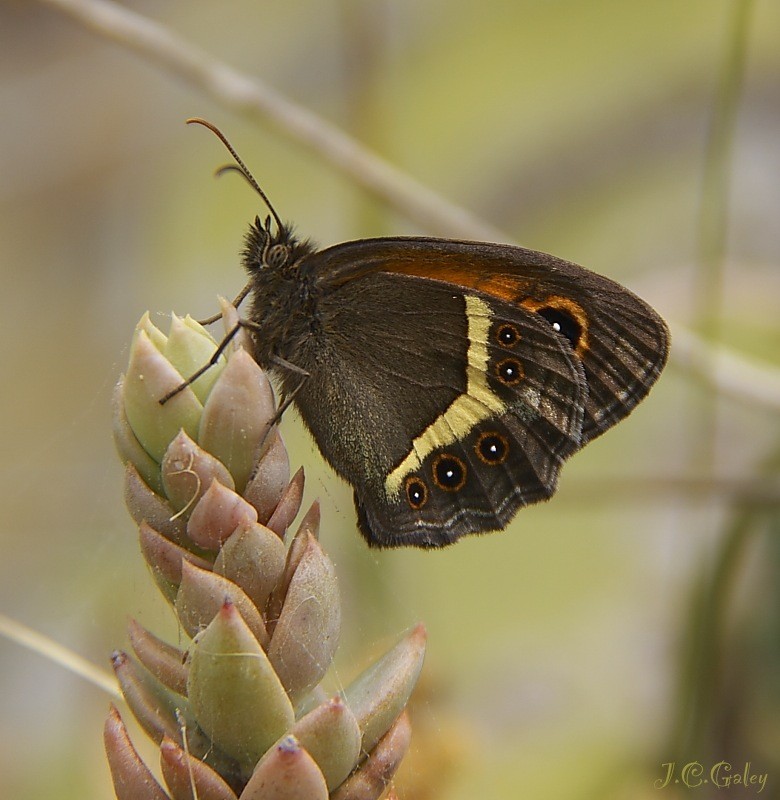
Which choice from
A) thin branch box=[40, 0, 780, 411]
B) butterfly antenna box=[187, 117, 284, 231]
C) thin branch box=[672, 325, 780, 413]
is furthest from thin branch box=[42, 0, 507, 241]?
butterfly antenna box=[187, 117, 284, 231]

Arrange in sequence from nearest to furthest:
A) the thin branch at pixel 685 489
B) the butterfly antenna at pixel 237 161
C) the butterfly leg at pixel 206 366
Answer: the butterfly leg at pixel 206 366 < the butterfly antenna at pixel 237 161 < the thin branch at pixel 685 489

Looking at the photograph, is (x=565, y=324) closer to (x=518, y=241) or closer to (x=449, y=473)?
(x=449, y=473)

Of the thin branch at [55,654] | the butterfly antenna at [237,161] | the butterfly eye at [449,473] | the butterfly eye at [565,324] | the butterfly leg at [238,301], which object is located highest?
the butterfly antenna at [237,161]

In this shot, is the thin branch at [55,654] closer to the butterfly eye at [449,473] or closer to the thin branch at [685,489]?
the butterfly eye at [449,473]

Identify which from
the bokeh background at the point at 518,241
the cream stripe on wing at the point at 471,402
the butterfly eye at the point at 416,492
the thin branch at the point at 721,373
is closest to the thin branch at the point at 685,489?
the bokeh background at the point at 518,241

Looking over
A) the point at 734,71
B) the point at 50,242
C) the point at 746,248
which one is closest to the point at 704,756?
the point at 734,71

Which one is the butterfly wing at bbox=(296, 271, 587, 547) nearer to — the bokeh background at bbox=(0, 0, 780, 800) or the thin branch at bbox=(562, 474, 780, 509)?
the bokeh background at bbox=(0, 0, 780, 800)

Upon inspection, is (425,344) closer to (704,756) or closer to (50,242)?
(704,756)
